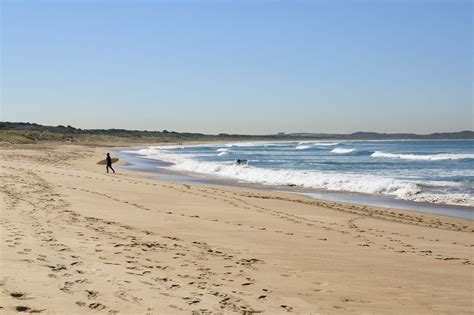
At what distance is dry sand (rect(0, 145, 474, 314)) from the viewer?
498cm

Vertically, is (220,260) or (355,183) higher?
(220,260)

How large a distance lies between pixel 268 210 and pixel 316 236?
13.4 ft

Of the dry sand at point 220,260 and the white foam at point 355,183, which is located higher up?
the dry sand at point 220,260

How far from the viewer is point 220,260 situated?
7.06 m

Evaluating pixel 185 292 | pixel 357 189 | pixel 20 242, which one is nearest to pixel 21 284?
pixel 185 292

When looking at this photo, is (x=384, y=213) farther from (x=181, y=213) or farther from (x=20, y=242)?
(x=20, y=242)

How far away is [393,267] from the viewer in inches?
285

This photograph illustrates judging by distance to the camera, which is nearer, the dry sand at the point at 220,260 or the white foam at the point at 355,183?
the dry sand at the point at 220,260

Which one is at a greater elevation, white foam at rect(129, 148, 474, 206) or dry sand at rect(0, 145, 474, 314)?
dry sand at rect(0, 145, 474, 314)

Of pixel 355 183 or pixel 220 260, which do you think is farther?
pixel 355 183

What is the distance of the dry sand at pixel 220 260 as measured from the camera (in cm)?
498

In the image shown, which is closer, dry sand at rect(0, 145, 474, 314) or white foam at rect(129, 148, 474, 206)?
dry sand at rect(0, 145, 474, 314)

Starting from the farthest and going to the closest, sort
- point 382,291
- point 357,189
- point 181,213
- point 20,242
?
point 357,189 < point 181,213 < point 20,242 < point 382,291

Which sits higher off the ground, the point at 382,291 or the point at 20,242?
the point at 20,242
